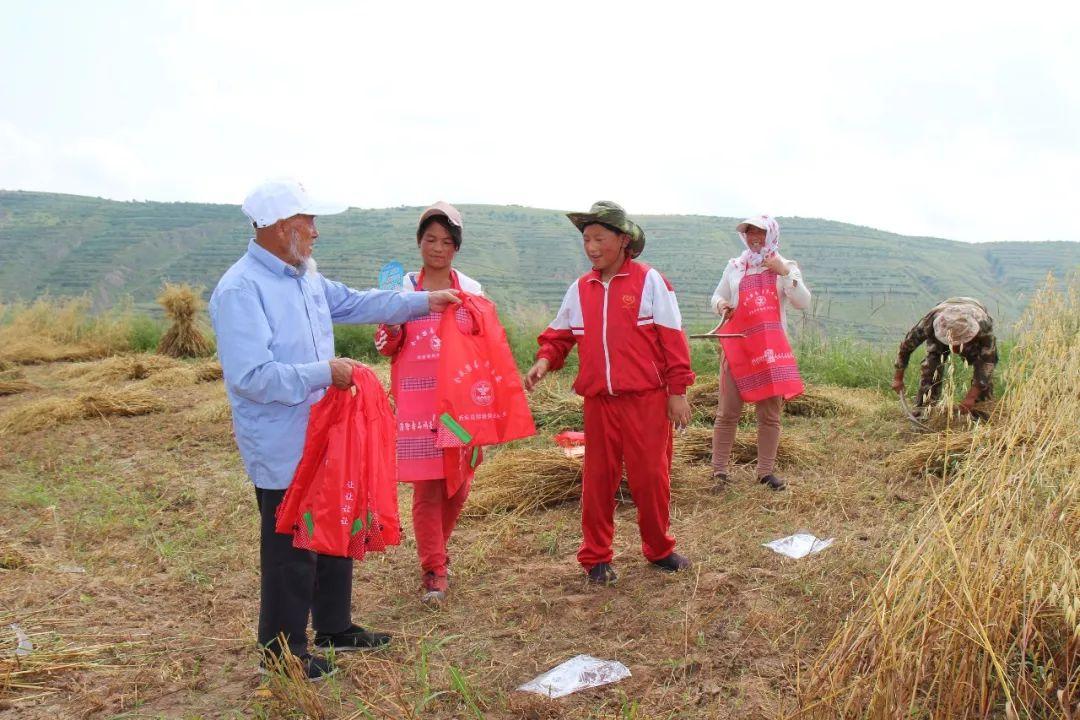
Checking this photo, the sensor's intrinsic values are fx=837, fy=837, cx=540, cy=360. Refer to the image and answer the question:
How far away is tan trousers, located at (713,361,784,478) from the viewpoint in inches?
194

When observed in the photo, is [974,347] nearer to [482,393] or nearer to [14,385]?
[482,393]

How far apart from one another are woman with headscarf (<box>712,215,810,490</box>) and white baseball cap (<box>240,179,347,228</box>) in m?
2.83

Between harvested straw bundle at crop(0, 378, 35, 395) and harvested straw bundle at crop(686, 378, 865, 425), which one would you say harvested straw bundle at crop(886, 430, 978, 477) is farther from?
harvested straw bundle at crop(0, 378, 35, 395)

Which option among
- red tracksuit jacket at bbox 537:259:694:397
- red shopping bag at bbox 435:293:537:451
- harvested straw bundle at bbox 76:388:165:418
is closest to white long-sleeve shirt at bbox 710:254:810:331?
red tracksuit jacket at bbox 537:259:694:397

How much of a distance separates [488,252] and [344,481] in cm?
2941

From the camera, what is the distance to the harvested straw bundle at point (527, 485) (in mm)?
4930

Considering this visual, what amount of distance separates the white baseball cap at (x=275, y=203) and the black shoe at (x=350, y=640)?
1.50 meters

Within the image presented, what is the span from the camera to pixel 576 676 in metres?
2.79

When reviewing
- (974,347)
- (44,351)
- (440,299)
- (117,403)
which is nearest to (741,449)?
(974,347)

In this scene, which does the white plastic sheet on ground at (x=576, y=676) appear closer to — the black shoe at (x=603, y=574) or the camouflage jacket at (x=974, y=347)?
the black shoe at (x=603, y=574)

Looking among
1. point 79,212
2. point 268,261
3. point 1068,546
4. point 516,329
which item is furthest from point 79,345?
point 79,212

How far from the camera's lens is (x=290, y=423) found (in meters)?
2.67

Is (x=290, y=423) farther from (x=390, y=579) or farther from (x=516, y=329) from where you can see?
(x=516, y=329)

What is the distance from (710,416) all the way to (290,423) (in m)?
5.02
